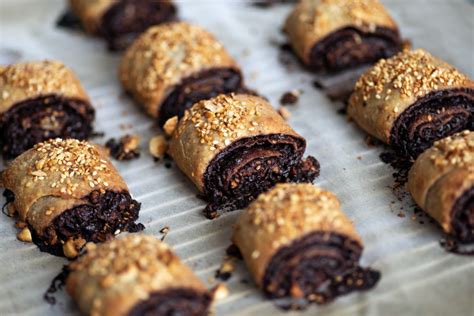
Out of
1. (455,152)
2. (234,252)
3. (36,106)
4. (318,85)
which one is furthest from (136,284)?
(318,85)

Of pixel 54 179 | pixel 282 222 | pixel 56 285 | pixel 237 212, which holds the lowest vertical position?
pixel 56 285

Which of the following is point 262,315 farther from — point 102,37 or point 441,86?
point 102,37

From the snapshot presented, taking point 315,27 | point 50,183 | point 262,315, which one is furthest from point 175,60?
point 262,315

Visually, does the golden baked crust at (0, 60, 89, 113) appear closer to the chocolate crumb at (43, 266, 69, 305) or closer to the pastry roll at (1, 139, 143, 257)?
the pastry roll at (1, 139, 143, 257)

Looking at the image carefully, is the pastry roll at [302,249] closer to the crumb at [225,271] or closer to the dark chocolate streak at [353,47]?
the crumb at [225,271]

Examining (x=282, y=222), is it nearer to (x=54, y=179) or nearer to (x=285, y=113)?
(x=54, y=179)

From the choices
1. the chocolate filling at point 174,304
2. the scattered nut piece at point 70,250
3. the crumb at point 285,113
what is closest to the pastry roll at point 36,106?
the scattered nut piece at point 70,250
